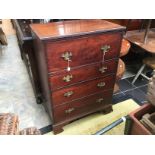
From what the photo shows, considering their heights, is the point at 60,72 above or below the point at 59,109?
above

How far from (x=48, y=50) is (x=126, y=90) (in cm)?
136

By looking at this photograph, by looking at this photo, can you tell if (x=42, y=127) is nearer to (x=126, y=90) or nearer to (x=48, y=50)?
(x=48, y=50)

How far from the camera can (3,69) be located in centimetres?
262

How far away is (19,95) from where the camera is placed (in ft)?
6.77

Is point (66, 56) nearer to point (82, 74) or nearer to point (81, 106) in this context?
point (82, 74)

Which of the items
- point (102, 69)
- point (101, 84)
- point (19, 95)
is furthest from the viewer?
point (19, 95)

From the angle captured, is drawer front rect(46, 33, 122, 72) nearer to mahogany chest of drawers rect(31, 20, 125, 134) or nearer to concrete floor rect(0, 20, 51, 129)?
mahogany chest of drawers rect(31, 20, 125, 134)

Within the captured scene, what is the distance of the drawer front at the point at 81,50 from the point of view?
1125 millimetres

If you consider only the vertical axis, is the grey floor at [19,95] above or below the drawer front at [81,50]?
below

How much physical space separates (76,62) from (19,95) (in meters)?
1.12

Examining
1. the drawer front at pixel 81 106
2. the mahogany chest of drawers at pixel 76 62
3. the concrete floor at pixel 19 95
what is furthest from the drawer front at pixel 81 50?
the concrete floor at pixel 19 95

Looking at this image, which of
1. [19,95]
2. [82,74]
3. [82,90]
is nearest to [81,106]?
[82,90]

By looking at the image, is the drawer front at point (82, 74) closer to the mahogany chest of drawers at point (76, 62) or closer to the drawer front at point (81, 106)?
→ the mahogany chest of drawers at point (76, 62)
